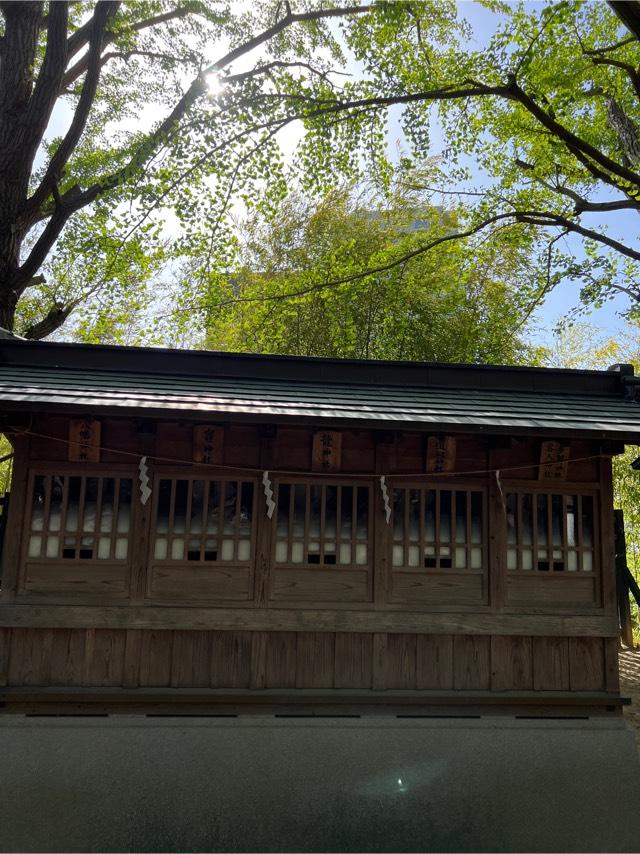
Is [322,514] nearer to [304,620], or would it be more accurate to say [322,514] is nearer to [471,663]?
[304,620]

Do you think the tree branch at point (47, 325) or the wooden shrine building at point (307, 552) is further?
the tree branch at point (47, 325)

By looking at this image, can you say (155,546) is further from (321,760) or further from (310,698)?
(321,760)

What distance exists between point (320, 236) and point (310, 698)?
10783mm

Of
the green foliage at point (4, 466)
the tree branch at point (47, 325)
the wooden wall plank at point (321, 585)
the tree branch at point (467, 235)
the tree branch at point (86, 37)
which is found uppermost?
the tree branch at point (86, 37)

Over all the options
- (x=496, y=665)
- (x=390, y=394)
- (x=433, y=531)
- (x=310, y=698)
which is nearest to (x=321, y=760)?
(x=310, y=698)

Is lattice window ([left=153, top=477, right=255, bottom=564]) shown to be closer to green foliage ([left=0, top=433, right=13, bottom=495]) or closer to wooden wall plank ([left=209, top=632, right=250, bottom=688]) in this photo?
wooden wall plank ([left=209, top=632, right=250, bottom=688])

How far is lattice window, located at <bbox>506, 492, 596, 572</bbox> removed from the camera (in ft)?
16.9

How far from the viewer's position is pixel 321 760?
4570 mm

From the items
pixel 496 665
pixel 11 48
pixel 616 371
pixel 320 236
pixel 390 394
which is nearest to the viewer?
pixel 496 665

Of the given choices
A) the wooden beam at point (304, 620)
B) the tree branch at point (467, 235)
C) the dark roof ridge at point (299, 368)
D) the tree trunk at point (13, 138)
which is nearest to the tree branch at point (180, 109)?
the tree trunk at point (13, 138)

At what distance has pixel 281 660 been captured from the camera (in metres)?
4.82

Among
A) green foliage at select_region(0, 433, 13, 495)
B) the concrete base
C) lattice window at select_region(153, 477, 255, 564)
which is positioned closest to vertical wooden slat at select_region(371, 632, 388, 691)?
the concrete base

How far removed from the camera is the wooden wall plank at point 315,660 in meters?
4.81

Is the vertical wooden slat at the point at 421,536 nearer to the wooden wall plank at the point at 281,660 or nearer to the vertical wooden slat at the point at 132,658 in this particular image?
the wooden wall plank at the point at 281,660
